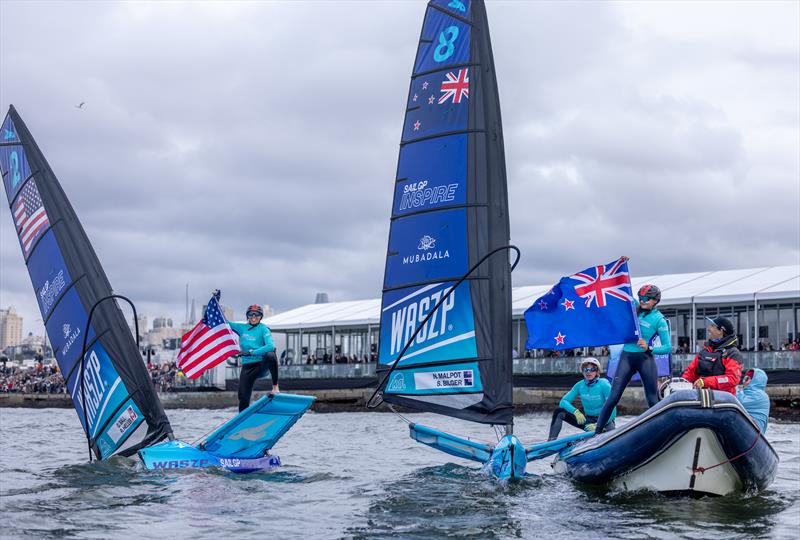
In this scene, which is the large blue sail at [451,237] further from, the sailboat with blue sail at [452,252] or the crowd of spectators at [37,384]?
the crowd of spectators at [37,384]

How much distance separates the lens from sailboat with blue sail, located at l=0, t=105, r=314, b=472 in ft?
44.6

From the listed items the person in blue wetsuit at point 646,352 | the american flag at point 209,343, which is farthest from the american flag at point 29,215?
the person in blue wetsuit at point 646,352

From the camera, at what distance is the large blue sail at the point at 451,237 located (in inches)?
525

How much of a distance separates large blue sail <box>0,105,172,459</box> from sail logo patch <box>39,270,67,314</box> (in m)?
0.01

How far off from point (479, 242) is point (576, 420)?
3125 millimetres

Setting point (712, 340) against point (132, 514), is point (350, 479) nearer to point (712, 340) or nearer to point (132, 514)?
point (132, 514)

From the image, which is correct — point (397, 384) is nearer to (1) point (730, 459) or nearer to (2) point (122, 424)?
(2) point (122, 424)

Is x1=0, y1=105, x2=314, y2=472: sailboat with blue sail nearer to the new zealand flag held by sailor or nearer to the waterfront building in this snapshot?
the new zealand flag held by sailor

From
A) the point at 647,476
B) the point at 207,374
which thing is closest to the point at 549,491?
the point at 647,476

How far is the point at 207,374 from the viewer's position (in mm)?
53625

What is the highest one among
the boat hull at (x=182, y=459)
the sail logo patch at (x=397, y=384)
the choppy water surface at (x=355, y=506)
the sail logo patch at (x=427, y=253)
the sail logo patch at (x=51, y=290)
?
the sail logo patch at (x=427, y=253)

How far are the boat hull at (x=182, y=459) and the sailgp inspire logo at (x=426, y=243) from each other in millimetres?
3921

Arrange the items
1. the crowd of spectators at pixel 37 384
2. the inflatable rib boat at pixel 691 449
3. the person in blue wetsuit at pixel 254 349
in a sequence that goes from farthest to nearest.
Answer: the crowd of spectators at pixel 37 384 < the person in blue wetsuit at pixel 254 349 < the inflatable rib boat at pixel 691 449

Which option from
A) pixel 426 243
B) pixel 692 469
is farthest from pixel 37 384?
pixel 692 469
